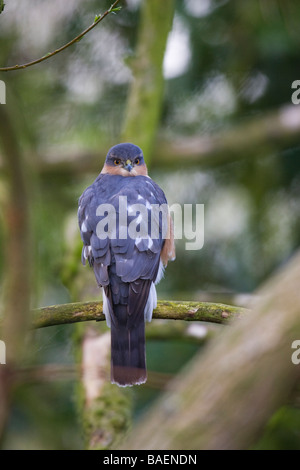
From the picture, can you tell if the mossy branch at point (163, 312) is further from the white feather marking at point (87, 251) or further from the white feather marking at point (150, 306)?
the white feather marking at point (87, 251)

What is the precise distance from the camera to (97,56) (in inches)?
252

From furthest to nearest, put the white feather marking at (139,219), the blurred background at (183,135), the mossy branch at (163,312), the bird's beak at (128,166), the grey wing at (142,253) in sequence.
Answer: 1. the blurred background at (183,135)
2. the bird's beak at (128,166)
3. the white feather marking at (139,219)
4. the grey wing at (142,253)
5. the mossy branch at (163,312)

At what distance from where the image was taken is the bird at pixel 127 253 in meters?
3.47

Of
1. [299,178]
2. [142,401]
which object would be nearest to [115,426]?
[142,401]

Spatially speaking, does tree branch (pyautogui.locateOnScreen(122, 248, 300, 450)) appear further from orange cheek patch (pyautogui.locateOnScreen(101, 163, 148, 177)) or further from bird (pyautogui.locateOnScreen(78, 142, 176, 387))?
orange cheek patch (pyautogui.locateOnScreen(101, 163, 148, 177))

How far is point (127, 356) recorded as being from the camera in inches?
136

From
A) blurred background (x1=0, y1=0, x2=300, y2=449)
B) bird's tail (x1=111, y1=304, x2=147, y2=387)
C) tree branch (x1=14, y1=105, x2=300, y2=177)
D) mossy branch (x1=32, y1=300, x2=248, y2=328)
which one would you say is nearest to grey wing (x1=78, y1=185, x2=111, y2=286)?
mossy branch (x1=32, y1=300, x2=248, y2=328)

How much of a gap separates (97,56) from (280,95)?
2171 millimetres

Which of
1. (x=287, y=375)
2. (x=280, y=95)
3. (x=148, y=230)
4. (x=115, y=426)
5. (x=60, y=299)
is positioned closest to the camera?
(x=287, y=375)

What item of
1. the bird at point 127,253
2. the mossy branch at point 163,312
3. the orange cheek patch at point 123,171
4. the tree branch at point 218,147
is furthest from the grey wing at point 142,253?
the tree branch at point 218,147

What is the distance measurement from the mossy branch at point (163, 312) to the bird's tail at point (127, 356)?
0.51ft

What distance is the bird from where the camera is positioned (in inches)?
137

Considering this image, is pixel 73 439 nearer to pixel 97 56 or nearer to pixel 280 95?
pixel 97 56

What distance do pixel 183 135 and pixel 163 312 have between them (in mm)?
Answer: 4011
